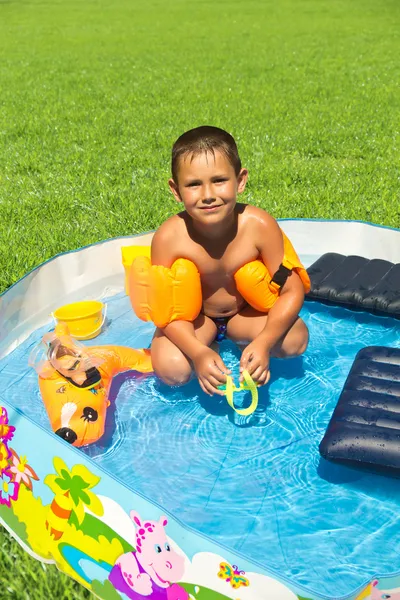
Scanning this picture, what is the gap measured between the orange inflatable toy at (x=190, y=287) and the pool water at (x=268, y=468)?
12.2 inches

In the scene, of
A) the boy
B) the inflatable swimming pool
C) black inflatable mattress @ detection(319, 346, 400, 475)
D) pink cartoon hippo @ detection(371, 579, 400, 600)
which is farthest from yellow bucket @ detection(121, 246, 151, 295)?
pink cartoon hippo @ detection(371, 579, 400, 600)

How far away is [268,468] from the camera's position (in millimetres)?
2377

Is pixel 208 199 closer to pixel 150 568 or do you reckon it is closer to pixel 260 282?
pixel 260 282

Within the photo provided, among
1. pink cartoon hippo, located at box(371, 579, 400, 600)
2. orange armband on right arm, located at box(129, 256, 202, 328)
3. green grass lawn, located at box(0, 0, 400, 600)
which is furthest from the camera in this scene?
green grass lawn, located at box(0, 0, 400, 600)

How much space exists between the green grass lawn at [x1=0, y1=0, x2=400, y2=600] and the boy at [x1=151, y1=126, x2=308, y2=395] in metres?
0.98

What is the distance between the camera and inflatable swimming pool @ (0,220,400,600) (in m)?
1.77

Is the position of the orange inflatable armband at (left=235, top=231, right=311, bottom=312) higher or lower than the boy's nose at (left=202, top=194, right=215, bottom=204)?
lower

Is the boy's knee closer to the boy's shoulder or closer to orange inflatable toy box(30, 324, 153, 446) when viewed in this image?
orange inflatable toy box(30, 324, 153, 446)

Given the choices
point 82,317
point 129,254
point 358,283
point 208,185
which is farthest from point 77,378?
point 358,283

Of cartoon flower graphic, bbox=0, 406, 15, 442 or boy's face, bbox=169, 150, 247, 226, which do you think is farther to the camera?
boy's face, bbox=169, 150, 247, 226

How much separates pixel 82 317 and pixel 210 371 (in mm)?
966

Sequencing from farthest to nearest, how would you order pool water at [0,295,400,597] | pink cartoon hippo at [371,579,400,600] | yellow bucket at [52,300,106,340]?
yellow bucket at [52,300,106,340] < pool water at [0,295,400,597] < pink cartoon hippo at [371,579,400,600]

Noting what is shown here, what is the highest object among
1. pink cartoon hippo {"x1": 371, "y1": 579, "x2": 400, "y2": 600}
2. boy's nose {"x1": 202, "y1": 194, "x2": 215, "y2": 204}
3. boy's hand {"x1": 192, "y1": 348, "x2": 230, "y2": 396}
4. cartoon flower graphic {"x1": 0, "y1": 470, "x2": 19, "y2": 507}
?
boy's nose {"x1": 202, "y1": 194, "x2": 215, "y2": 204}

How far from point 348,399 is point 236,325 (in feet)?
2.20
